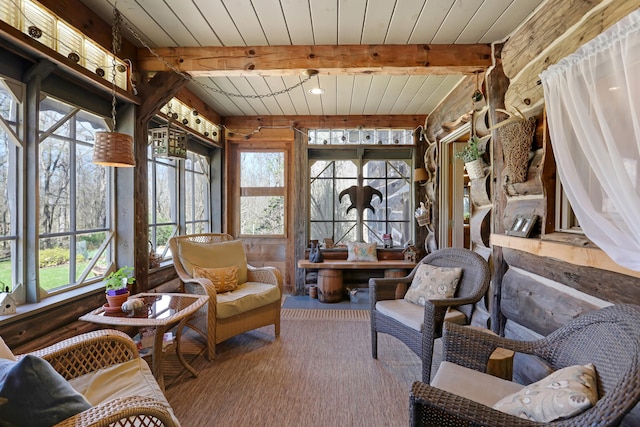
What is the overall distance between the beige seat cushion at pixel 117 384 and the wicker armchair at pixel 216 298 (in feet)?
3.11


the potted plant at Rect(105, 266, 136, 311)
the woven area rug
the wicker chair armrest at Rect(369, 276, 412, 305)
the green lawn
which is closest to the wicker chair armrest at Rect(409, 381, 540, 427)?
the woven area rug

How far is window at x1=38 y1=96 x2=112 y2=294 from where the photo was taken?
83.0 inches

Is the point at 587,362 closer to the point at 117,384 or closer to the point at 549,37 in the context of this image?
the point at 549,37

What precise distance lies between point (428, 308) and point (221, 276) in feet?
6.04

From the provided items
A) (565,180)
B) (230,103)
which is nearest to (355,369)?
(565,180)

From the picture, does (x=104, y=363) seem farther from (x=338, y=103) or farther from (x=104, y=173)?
(x=338, y=103)

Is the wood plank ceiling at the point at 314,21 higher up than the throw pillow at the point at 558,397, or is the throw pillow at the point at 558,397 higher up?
the wood plank ceiling at the point at 314,21

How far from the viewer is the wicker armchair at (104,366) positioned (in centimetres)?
100

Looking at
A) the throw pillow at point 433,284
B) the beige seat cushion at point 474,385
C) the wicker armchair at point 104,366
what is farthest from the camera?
the throw pillow at point 433,284

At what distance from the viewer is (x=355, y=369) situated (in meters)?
2.41

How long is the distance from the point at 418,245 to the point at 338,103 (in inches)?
90.1

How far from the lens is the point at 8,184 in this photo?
188 cm

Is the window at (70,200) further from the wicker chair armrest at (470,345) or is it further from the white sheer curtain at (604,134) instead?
the white sheer curtain at (604,134)

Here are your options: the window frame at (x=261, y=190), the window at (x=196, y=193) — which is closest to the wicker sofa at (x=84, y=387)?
the window at (x=196, y=193)
